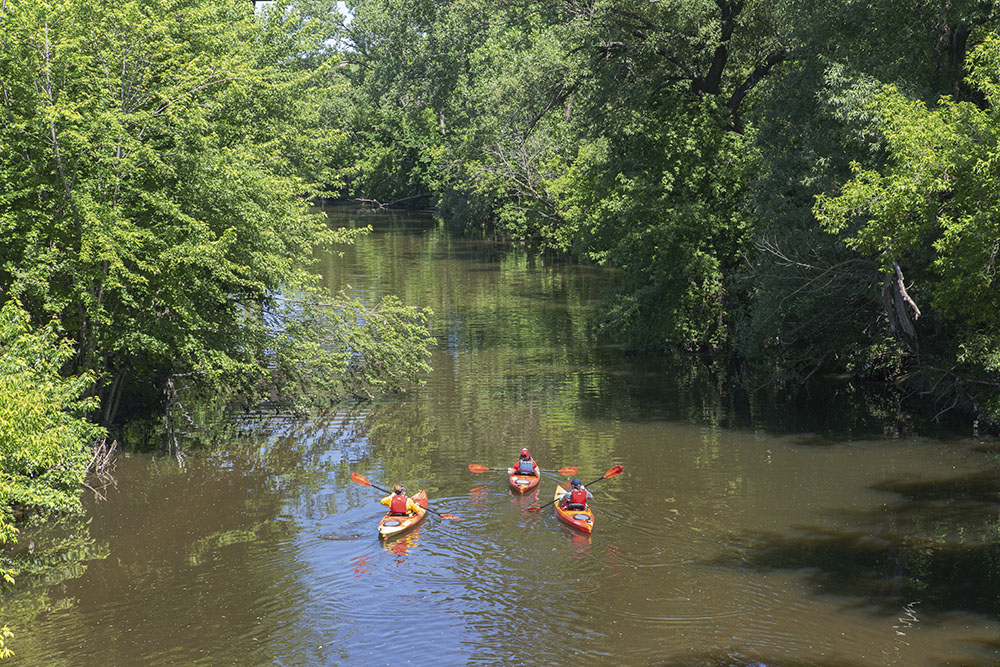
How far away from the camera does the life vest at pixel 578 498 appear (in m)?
18.1

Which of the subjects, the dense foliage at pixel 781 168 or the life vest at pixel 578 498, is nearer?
the life vest at pixel 578 498

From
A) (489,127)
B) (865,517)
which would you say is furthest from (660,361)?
(489,127)

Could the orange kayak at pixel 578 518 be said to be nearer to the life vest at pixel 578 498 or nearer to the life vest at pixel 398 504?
the life vest at pixel 578 498

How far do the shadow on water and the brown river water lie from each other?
0.05 m

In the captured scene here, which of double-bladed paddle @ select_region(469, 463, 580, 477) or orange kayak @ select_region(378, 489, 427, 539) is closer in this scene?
orange kayak @ select_region(378, 489, 427, 539)

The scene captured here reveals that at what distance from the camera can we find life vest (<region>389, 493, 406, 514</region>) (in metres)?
18.0

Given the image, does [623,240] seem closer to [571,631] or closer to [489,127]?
[571,631]

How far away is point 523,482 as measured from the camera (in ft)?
65.7

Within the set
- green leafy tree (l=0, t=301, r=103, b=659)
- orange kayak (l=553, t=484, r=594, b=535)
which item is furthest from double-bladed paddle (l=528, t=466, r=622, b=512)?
green leafy tree (l=0, t=301, r=103, b=659)

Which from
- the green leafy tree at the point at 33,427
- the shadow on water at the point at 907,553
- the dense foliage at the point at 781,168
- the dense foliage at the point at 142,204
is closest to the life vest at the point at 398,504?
the green leafy tree at the point at 33,427

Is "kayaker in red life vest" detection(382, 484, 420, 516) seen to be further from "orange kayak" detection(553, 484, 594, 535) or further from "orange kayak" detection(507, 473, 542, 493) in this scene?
"orange kayak" detection(553, 484, 594, 535)

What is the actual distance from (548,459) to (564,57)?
1611 centimetres

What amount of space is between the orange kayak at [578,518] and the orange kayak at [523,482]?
1.56m

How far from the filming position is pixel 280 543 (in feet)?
58.0
